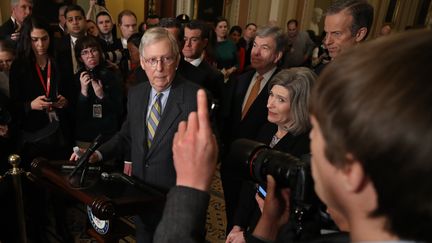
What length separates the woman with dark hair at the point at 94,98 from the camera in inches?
113

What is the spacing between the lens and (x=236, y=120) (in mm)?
2838

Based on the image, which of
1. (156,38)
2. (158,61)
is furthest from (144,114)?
(156,38)

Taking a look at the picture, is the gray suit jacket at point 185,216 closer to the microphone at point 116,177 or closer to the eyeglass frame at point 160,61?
the microphone at point 116,177

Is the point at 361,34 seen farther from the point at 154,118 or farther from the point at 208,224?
the point at 208,224

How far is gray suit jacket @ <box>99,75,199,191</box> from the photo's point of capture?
6.47 ft

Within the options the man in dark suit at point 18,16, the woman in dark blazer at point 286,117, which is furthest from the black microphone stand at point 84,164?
the man in dark suit at point 18,16

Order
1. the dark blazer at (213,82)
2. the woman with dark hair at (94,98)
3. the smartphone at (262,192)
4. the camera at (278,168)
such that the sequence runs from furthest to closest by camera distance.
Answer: the dark blazer at (213,82) → the woman with dark hair at (94,98) → the smartphone at (262,192) → the camera at (278,168)

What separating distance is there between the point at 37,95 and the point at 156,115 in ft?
4.32

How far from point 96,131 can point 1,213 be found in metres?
0.91

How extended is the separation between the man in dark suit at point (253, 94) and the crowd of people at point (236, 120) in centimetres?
1

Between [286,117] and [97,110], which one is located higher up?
[286,117]

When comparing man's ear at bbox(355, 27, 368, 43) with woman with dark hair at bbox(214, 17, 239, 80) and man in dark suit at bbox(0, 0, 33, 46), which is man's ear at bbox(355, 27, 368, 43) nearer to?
woman with dark hair at bbox(214, 17, 239, 80)

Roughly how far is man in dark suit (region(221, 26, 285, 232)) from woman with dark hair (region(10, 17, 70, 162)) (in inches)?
56.4

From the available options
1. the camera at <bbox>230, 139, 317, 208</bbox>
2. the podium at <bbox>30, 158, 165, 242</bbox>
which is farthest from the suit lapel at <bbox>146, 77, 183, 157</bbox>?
the camera at <bbox>230, 139, 317, 208</bbox>
